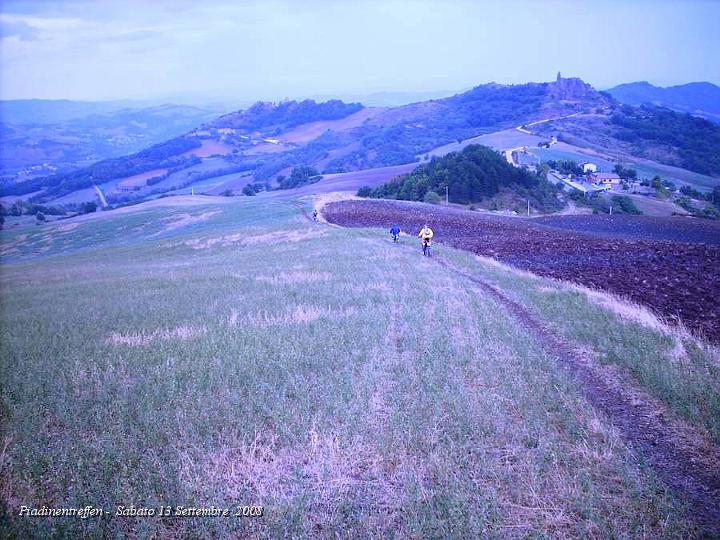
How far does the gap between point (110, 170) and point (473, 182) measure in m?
133

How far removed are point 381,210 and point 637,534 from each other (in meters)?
38.1

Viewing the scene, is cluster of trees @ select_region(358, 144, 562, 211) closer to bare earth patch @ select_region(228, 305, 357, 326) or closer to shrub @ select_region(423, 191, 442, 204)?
shrub @ select_region(423, 191, 442, 204)

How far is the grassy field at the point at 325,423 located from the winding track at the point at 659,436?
0.91 feet

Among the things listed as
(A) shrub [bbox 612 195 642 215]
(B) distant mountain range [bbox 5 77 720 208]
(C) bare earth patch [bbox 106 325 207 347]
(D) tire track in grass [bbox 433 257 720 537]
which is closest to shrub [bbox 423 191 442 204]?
(A) shrub [bbox 612 195 642 215]

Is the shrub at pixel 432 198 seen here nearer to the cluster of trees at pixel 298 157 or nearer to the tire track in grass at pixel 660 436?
the tire track in grass at pixel 660 436

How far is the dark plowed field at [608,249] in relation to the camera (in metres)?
14.7

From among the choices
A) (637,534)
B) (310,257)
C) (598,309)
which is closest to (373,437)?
(637,534)

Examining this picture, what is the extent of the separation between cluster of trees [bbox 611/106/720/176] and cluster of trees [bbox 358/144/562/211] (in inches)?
2296

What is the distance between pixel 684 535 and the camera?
4.34 metres

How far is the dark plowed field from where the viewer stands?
14.7 m

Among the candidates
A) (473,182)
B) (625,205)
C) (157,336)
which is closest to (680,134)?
(625,205)

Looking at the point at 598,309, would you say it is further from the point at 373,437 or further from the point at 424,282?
the point at 373,437

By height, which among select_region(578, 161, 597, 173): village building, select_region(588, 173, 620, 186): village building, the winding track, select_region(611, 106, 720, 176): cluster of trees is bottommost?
select_region(588, 173, 620, 186): village building

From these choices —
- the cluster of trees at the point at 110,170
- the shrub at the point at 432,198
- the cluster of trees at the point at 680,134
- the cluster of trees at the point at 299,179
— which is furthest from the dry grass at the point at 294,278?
the cluster of trees at the point at 110,170
